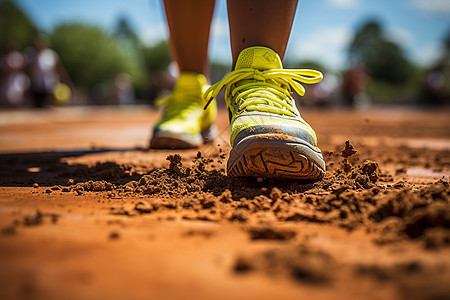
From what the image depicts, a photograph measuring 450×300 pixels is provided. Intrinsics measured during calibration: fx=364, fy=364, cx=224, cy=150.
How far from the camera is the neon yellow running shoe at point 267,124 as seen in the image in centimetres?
121

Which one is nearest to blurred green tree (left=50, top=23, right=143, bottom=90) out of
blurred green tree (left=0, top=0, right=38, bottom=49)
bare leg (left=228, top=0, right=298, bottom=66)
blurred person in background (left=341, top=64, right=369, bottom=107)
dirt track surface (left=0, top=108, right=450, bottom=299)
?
blurred green tree (left=0, top=0, right=38, bottom=49)

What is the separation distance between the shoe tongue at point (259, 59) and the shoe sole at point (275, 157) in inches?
17.2

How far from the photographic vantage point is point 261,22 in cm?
155

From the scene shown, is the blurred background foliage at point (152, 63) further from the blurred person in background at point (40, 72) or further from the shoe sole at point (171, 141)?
the shoe sole at point (171, 141)

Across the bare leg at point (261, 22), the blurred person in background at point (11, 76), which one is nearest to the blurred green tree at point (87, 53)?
the blurred person in background at point (11, 76)

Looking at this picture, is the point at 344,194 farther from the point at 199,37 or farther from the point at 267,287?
the point at 199,37

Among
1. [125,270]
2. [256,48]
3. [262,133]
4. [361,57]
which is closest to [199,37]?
[256,48]

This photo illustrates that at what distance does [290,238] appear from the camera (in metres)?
0.87

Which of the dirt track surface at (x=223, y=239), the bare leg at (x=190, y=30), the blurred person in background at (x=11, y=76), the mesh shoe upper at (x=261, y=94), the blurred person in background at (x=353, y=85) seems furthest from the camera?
the blurred person in background at (x=353, y=85)

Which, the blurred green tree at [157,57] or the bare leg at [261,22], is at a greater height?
the blurred green tree at [157,57]

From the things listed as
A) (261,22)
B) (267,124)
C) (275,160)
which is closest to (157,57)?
(261,22)

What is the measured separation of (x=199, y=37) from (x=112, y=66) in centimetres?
3538

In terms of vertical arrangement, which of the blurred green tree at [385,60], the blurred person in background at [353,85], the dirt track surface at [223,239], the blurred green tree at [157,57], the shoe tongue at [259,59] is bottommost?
the dirt track surface at [223,239]

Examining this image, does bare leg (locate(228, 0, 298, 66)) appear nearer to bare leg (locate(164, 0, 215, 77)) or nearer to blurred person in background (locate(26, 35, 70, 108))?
bare leg (locate(164, 0, 215, 77))
